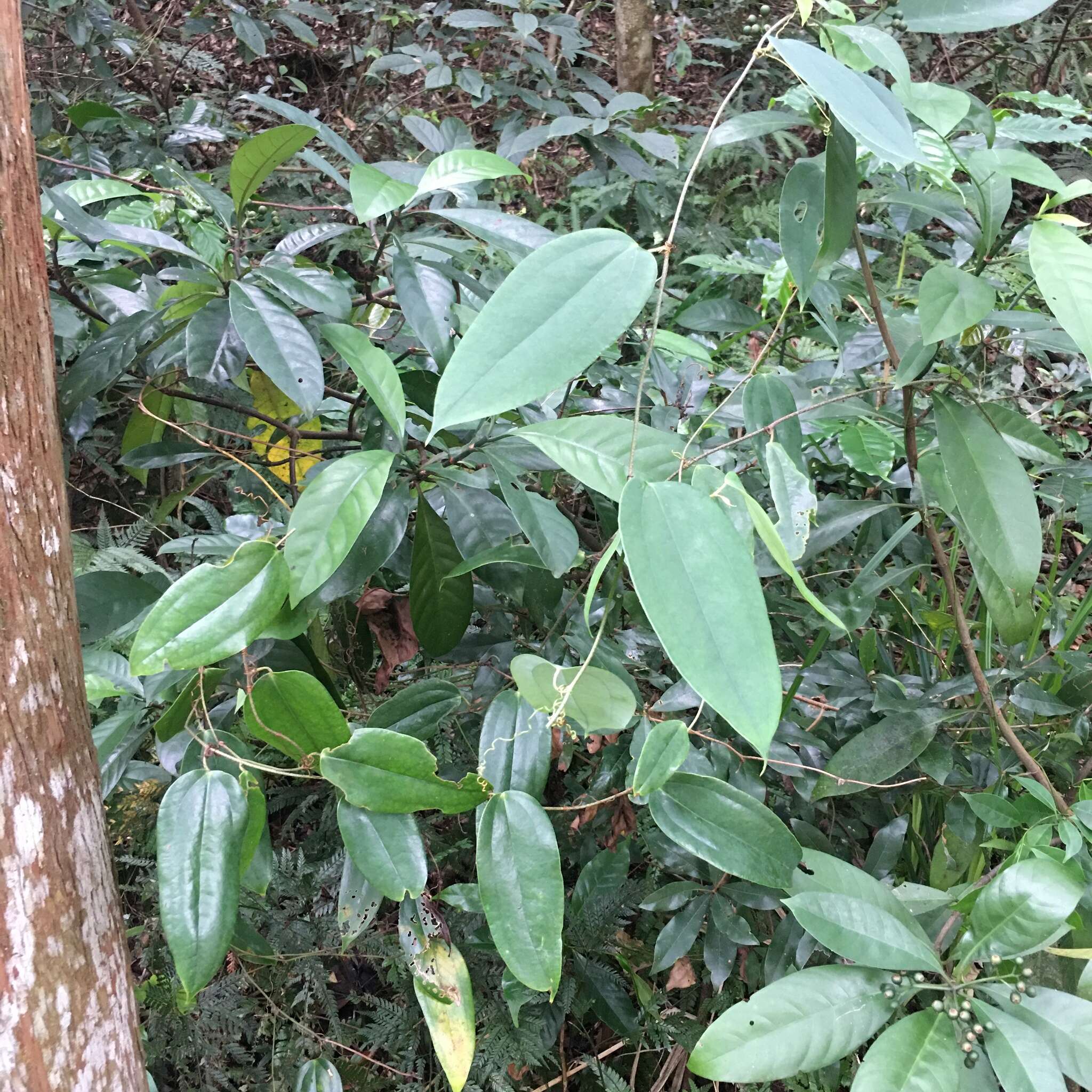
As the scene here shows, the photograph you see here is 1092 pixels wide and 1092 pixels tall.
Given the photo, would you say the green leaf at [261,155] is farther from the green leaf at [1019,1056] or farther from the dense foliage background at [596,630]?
the green leaf at [1019,1056]

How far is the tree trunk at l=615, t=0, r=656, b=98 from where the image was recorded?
241cm

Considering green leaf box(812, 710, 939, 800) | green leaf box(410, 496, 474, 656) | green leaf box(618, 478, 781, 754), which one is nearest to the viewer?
green leaf box(618, 478, 781, 754)

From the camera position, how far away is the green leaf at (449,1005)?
60cm

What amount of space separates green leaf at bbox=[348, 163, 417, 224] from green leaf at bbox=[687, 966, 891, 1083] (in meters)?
0.62

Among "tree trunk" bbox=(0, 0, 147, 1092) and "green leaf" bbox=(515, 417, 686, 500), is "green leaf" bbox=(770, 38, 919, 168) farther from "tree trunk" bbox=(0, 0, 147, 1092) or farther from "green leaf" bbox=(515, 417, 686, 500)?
"tree trunk" bbox=(0, 0, 147, 1092)

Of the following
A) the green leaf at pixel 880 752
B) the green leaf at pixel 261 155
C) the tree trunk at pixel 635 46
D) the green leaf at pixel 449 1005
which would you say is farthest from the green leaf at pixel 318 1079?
the tree trunk at pixel 635 46

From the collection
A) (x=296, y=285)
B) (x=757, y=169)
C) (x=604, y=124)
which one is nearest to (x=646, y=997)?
(x=296, y=285)

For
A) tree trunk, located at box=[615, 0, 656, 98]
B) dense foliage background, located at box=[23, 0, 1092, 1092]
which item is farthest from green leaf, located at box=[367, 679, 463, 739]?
tree trunk, located at box=[615, 0, 656, 98]

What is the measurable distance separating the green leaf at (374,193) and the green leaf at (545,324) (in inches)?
11.0

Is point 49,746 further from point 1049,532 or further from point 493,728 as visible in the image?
point 1049,532

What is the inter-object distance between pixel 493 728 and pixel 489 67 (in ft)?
9.74

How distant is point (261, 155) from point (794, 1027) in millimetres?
779

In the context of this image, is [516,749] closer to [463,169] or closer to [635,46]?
[463,169]

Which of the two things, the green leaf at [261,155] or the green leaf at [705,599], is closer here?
the green leaf at [705,599]
